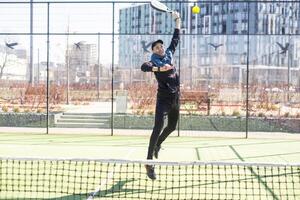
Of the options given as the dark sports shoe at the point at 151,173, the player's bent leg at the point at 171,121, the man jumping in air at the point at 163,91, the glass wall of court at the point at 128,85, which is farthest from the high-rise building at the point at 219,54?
the dark sports shoe at the point at 151,173

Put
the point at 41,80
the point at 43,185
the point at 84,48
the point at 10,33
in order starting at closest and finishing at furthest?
the point at 43,185
the point at 10,33
the point at 84,48
the point at 41,80

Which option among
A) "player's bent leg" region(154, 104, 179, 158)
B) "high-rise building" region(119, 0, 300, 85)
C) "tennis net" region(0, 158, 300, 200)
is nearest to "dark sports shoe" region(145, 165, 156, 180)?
"tennis net" region(0, 158, 300, 200)

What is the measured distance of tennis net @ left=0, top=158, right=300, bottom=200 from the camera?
6.03 meters

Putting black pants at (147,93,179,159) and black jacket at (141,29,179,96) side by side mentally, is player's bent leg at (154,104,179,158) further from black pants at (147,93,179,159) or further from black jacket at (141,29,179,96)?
black jacket at (141,29,179,96)

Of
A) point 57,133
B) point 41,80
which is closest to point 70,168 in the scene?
point 57,133

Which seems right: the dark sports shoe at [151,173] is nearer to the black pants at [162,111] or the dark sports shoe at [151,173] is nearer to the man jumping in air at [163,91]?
the man jumping in air at [163,91]

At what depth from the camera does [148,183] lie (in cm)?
680

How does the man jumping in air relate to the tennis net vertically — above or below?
above

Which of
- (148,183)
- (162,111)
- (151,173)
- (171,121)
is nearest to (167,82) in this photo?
(162,111)

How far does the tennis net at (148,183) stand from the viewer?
19.8ft

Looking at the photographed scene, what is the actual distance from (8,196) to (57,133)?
849 centimetres

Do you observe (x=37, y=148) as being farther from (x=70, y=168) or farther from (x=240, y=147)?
(x=240, y=147)

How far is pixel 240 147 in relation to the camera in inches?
450

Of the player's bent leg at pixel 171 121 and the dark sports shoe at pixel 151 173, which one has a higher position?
the player's bent leg at pixel 171 121
